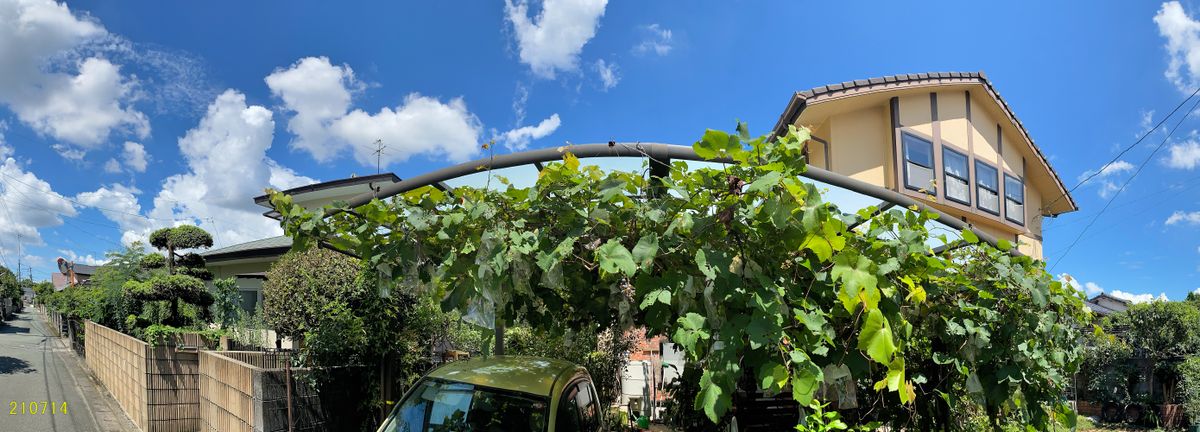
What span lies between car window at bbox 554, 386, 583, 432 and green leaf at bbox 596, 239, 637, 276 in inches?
79.8

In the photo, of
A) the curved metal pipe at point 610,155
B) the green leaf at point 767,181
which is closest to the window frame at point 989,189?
the curved metal pipe at point 610,155

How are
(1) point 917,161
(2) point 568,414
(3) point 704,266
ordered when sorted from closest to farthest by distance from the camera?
1. (3) point 704,266
2. (2) point 568,414
3. (1) point 917,161

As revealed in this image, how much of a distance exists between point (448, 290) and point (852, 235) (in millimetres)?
2152

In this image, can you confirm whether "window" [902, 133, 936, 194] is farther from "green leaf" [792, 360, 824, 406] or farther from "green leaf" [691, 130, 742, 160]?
"green leaf" [691, 130, 742, 160]

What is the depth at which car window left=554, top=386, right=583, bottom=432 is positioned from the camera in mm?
4211

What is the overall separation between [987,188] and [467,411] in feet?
53.6

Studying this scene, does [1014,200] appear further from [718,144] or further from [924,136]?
[718,144]

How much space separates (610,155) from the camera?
14.1 feet

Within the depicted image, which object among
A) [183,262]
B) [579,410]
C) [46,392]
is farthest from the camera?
[183,262]

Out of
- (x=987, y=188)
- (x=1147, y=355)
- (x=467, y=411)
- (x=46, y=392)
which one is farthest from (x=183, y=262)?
(x=1147, y=355)

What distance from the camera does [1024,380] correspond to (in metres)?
3.75

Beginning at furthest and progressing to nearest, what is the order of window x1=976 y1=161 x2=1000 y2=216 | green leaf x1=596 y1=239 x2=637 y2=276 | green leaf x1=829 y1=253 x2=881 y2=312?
window x1=976 y1=161 x2=1000 y2=216 < green leaf x1=596 y1=239 x2=637 y2=276 < green leaf x1=829 y1=253 x2=881 y2=312

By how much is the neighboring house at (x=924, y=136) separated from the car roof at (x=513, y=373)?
10.0 m

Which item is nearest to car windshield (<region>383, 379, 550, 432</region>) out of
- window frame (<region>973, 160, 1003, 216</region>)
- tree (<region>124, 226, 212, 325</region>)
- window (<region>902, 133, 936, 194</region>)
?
tree (<region>124, 226, 212, 325</region>)
